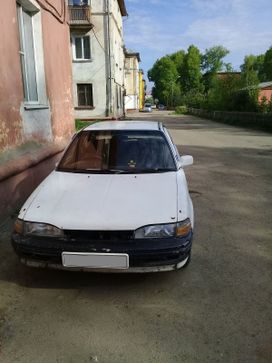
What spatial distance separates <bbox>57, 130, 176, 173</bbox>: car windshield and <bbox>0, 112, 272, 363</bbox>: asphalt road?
3.62ft

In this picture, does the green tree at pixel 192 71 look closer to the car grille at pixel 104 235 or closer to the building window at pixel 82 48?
the building window at pixel 82 48

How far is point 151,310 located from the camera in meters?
3.07

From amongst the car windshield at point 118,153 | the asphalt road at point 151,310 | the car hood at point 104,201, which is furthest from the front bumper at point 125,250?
the car windshield at point 118,153

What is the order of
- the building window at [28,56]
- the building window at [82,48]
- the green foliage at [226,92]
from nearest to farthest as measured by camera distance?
the building window at [28,56] → the building window at [82,48] → the green foliage at [226,92]

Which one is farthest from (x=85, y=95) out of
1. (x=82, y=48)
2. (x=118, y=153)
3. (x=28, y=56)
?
(x=118, y=153)

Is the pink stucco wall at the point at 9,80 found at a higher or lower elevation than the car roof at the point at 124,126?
higher

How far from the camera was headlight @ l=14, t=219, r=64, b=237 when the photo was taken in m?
3.13

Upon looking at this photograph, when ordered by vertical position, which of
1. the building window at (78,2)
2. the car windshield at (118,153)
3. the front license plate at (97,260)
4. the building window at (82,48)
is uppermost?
the building window at (78,2)

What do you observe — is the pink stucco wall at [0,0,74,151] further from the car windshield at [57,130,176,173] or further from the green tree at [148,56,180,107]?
the green tree at [148,56,180,107]

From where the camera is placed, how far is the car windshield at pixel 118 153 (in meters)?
4.23

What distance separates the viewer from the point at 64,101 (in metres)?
9.20

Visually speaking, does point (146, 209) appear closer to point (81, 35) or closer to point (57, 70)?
point (57, 70)

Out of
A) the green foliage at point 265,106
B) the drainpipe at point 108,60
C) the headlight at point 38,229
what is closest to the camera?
the headlight at point 38,229

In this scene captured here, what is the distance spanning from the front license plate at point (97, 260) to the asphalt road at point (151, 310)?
367 mm
